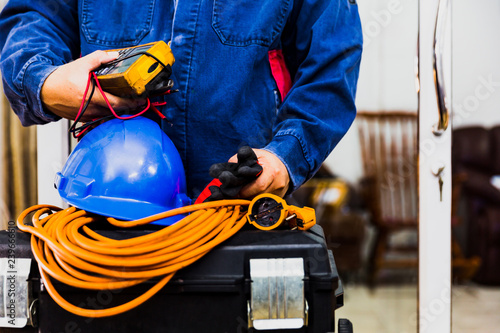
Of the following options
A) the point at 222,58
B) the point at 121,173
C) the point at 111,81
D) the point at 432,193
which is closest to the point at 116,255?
the point at 121,173

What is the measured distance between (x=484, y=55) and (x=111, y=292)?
11.3ft

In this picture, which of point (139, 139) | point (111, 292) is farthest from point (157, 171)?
point (111, 292)

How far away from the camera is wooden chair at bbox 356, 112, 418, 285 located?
130 inches

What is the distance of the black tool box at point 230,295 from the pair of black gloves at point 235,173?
8 centimetres

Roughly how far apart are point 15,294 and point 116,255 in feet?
0.53

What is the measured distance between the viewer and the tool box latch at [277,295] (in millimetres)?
601

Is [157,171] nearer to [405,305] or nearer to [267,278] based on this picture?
[267,278]

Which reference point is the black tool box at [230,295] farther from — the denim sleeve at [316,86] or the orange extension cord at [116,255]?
the denim sleeve at [316,86]

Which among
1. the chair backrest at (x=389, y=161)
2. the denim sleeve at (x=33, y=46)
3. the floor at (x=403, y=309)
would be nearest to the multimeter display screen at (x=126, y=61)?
the denim sleeve at (x=33, y=46)

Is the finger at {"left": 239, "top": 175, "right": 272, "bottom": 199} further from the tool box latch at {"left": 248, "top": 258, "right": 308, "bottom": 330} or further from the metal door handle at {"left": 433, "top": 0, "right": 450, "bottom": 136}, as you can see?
the metal door handle at {"left": 433, "top": 0, "right": 450, "bottom": 136}

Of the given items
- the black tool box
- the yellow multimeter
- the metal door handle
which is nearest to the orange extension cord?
the black tool box

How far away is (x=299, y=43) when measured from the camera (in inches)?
36.4

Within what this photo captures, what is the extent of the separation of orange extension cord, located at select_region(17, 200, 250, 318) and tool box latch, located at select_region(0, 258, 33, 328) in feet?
0.12

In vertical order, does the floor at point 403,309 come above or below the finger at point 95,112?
below
